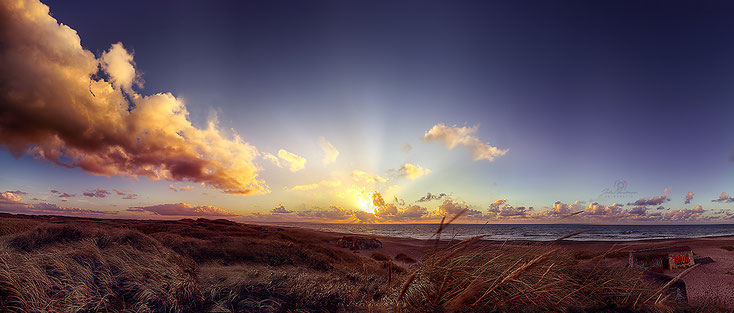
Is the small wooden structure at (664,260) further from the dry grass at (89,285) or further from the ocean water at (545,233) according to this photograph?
the dry grass at (89,285)

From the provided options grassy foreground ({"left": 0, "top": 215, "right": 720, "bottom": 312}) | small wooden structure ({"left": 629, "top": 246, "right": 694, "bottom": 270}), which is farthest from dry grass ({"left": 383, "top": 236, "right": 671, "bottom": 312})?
small wooden structure ({"left": 629, "top": 246, "right": 694, "bottom": 270})

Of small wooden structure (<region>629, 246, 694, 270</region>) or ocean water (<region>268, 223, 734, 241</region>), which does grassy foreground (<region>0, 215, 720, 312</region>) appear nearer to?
ocean water (<region>268, 223, 734, 241</region>)

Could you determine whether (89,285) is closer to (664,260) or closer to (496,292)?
(496,292)

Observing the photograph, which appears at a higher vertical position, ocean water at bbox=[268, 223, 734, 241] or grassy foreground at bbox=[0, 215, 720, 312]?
grassy foreground at bbox=[0, 215, 720, 312]

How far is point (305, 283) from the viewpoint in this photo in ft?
14.1

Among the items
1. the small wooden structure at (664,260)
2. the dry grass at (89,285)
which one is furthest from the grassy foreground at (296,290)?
the small wooden structure at (664,260)

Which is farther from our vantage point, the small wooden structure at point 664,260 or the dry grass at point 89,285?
the small wooden structure at point 664,260

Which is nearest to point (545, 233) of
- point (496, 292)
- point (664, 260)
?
point (664, 260)

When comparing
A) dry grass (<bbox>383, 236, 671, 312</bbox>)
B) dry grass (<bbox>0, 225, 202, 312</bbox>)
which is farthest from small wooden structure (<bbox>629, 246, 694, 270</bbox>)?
dry grass (<bbox>0, 225, 202, 312</bbox>)

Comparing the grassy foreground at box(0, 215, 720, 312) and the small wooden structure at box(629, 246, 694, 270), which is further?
the small wooden structure at box(629, 246, 694, 270)

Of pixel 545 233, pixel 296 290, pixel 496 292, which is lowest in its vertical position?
pixel 545 233

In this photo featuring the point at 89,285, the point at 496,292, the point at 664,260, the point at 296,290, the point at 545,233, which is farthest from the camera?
the point at 545,233

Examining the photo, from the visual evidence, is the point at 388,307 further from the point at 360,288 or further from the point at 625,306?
the point at 625,306

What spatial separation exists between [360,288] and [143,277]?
3.09m
